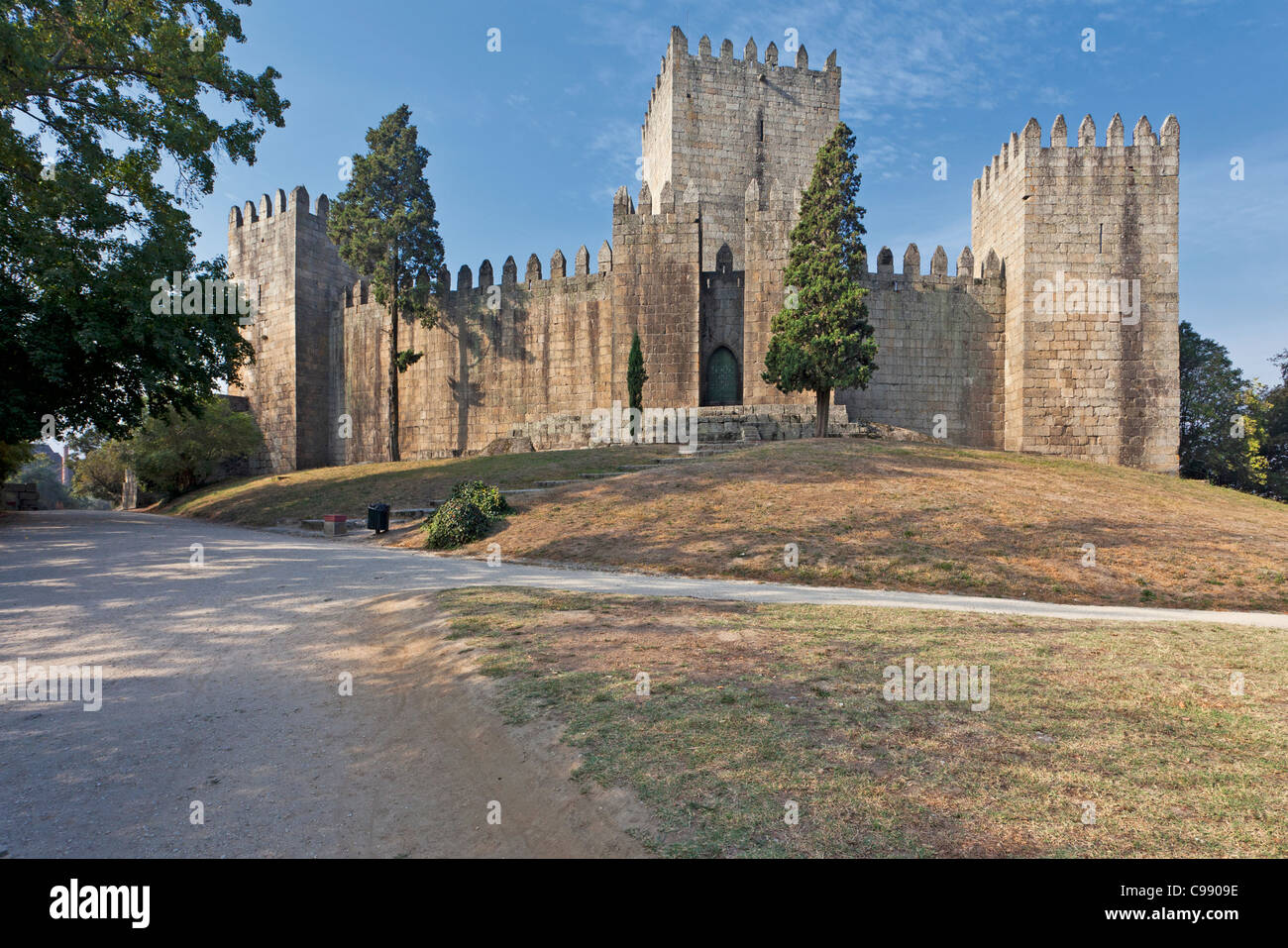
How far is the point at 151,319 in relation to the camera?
16531 millimetres

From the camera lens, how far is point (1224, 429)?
127 ft

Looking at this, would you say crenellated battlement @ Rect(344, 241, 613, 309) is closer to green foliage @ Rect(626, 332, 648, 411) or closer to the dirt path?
green foliage @ Rect(626, 332, 648, 411)

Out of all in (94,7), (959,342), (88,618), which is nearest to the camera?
(88,618)

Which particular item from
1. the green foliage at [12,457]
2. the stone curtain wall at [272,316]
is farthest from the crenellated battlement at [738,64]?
the green foliage at [12,457]

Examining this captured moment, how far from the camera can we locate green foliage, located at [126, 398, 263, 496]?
98.9ft

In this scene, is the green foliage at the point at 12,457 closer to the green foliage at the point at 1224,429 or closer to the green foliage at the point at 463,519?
the green foliage at the point at 463,519

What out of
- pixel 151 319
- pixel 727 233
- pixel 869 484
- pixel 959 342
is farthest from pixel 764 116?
pixel 151 319

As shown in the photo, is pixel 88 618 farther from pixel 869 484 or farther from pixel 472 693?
pixel 869 484

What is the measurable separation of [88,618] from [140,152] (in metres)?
15.5

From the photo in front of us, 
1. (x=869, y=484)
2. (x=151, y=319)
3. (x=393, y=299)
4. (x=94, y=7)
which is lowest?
(x=869, y=484)

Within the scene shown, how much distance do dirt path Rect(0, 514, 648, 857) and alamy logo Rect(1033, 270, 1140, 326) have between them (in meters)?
29.4

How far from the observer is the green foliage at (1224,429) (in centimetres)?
3778

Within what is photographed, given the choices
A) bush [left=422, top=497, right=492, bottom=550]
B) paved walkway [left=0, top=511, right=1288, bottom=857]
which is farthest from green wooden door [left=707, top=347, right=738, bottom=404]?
paved walkway [left=0, top=511, right=1288, bottom=857]
